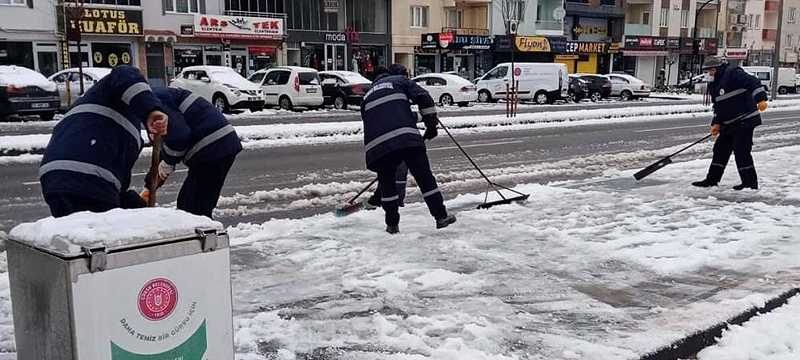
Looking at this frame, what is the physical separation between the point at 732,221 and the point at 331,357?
471 cm

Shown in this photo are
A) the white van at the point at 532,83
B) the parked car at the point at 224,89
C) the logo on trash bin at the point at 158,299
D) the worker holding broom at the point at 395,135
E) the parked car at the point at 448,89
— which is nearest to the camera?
the logo on trash bin at the point at 158,299

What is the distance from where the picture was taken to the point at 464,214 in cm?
736

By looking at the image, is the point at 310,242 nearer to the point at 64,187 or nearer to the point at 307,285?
the point at 307,285

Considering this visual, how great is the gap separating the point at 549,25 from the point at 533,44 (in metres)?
3.34

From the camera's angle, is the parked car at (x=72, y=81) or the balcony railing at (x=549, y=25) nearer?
the parked car at (x=72, y=81)

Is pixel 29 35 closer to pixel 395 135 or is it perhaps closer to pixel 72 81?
pixel 72 81

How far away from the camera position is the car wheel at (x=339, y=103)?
26.7 m

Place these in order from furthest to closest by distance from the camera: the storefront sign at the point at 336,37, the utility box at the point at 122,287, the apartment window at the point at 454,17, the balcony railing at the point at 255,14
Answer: the apartment window at the point at 454,17 < the storefront sign at the point at 336,37 < the balcony railing at the point at 255,14 < the utility box at the point at 122,287

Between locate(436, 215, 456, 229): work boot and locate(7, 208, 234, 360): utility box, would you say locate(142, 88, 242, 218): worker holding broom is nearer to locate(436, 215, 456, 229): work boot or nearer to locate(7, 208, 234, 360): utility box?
locate(7, 208, 234, 360): utility box

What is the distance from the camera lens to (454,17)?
161 ft

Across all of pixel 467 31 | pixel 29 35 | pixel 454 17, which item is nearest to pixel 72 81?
pixel 29 35

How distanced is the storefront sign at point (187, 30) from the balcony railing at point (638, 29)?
35.8 m

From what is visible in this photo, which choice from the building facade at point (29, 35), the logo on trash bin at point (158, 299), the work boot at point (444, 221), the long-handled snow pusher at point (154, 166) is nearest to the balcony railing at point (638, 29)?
the building facade at point (29, 35)

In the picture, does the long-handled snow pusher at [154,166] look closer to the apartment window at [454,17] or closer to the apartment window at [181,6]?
the apartment window at [181,6]
